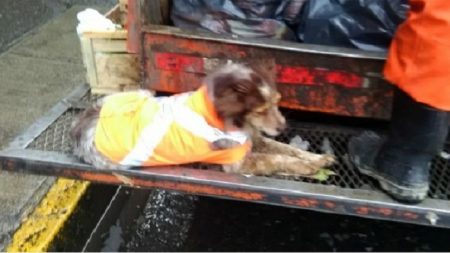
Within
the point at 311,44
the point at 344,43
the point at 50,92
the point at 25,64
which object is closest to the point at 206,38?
the point at 311,44

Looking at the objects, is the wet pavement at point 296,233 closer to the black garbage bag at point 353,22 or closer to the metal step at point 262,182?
the metal step at point 262,182

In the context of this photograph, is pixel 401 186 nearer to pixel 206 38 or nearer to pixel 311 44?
pixel 311 44

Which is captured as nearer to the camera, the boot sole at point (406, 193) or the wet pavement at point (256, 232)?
the boot sole at point (406, 193)

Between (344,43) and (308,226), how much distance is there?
1.17 m

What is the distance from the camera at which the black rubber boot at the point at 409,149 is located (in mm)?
2381

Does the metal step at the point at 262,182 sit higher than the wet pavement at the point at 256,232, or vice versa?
the metal step at the point at 262,182

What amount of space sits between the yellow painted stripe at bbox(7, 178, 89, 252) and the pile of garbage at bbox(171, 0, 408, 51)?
1167mm

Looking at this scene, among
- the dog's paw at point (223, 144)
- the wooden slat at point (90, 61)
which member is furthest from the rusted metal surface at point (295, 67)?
the wooden slat at point (90, 61)

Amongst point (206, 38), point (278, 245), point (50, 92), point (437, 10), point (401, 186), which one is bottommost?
point (278, 245)

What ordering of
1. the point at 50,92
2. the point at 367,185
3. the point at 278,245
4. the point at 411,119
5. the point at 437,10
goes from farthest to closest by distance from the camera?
1. the point at 50,92
2. the point at 278,245
3. the point at 367,185
4. the point at 411,119
5. the point at 437,10

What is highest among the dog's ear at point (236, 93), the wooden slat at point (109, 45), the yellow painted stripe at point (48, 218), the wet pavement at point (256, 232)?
the dog's ear at point (236, 93)

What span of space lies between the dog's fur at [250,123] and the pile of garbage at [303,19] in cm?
56

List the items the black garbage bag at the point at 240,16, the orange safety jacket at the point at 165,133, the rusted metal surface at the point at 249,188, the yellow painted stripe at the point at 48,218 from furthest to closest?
the black garbage bag at the point at 240,16 < the yellow painted stripe at the point at 48,218 < the orange safety jacket at the point at 165,133 < the rusted metal surface at the point at 249,188

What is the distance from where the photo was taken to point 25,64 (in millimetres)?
4898
